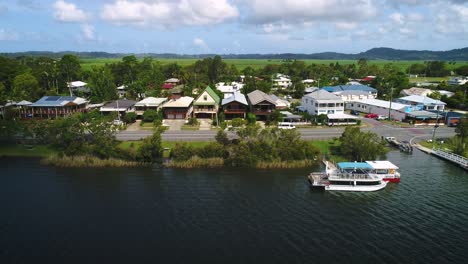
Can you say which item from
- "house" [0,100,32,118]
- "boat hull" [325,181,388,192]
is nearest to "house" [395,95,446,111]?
"boat hull" [325,181,388,192]

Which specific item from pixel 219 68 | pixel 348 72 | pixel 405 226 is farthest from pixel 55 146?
pixel 348 72

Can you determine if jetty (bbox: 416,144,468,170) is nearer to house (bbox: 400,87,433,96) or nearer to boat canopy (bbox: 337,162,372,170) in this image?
boat canopy (bbox: 337,162,372,170)

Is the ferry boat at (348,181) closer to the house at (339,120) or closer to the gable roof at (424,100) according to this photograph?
the house at (339,120)

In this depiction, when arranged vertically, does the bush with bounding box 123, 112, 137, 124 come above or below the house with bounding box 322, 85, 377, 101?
below

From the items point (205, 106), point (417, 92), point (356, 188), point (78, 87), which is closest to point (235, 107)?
point (205, 106)

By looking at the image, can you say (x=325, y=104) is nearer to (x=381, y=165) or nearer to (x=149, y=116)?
(x=381, y=165)

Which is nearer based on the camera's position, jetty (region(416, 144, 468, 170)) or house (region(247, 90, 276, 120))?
jetty (region(416, 144, 468, 170))
